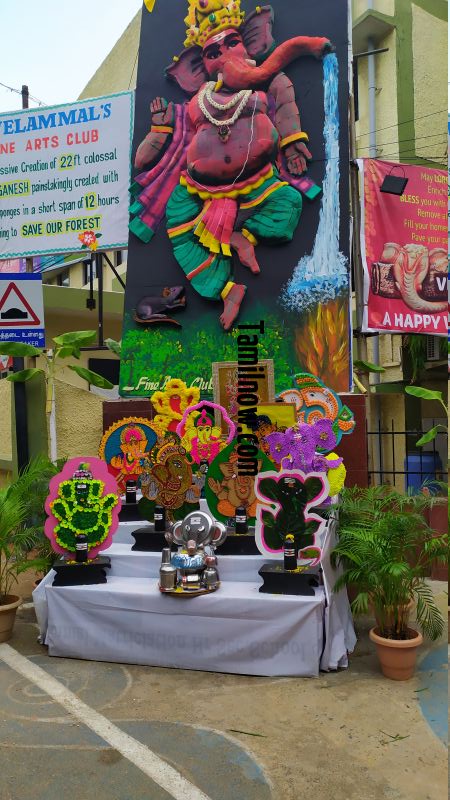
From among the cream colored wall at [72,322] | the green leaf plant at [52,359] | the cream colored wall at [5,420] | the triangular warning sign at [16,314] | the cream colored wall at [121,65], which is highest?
the cream colored wall at [121,65]

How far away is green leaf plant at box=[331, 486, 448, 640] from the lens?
4035 mm

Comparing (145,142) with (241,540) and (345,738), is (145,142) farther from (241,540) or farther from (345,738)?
(345,738)

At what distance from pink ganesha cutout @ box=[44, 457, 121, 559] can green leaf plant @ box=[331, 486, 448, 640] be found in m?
1.76

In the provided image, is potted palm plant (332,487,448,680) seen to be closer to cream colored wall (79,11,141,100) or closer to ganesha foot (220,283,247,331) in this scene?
ganesha foot (220,283,247,331)

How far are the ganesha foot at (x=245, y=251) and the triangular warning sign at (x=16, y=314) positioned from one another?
245 cm

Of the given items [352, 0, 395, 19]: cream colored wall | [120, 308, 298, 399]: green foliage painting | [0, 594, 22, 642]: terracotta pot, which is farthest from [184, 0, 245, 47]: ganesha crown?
[0, 594, 22, 642]: terracotta pot

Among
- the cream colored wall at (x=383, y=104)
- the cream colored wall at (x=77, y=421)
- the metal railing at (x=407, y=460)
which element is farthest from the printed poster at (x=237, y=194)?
the cream colored wall at (x=383, y=104)

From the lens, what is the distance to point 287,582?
423 centimetres

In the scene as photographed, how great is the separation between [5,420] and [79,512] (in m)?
4.89

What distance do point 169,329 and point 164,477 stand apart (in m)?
2.92

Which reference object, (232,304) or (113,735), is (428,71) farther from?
(113,735)

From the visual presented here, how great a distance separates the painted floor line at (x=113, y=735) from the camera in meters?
2.92

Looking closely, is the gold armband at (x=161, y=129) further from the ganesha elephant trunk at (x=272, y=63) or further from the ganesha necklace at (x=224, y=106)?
the ganesha elephant trunk at (x=272, y=63)

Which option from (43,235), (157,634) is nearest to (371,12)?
(43,235)
